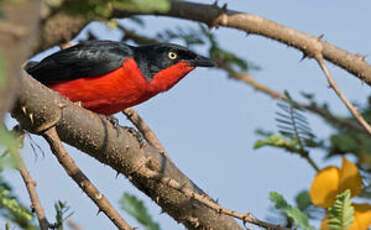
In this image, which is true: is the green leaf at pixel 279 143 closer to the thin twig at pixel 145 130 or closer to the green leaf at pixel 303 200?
the green leaf at pixel 303 200

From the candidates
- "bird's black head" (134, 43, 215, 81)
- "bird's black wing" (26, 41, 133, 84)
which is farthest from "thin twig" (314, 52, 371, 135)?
"bird's black wing" (26, 41, 133, 84)

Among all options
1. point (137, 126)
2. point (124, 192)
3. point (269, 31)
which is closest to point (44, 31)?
point (137, 126)

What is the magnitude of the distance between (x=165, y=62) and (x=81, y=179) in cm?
249

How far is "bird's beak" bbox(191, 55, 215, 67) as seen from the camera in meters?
5.02

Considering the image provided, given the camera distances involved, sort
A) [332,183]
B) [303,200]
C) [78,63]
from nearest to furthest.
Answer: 1. [332,183]
2. [303,200]
3. [78,63]

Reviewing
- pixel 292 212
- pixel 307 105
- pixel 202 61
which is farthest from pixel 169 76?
pixel 292 212

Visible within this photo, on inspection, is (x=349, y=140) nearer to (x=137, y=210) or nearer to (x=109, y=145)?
(x=109, y=145)

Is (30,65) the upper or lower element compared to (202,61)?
lower

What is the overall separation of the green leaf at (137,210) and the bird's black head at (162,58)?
8.74 feet

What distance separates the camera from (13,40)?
57 cm

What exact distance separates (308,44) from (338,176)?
1949mm

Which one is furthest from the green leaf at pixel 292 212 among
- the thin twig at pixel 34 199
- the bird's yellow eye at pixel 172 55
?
the bird's yellow eye at pixel 172 55

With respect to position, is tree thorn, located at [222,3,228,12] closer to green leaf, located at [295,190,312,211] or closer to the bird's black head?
the bird's black head

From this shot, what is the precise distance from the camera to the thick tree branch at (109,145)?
2537mm
